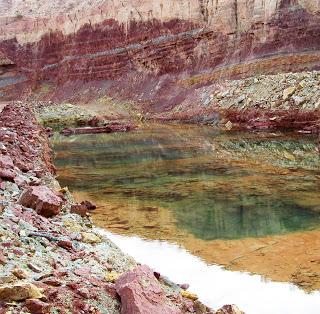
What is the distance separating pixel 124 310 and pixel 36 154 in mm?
14006

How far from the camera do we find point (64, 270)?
6629 millimetres

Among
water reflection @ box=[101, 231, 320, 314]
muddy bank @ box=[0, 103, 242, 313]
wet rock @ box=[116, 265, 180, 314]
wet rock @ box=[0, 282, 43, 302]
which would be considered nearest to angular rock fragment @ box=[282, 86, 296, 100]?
muddy bank @ box=[0, 103, 242, 313]

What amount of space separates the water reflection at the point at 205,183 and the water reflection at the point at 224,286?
126 cm

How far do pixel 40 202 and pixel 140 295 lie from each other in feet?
14.3

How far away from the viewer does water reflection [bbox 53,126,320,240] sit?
12.0 meters

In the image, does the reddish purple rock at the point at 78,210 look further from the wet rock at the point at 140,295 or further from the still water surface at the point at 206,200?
the wet rock at the point at 140,295

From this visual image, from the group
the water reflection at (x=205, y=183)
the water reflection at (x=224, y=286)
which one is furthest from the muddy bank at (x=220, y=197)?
the water reflection at (x=224, y=286)

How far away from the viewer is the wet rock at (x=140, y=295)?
5.70 meters

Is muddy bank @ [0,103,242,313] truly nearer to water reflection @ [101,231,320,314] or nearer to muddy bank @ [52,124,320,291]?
water reflection @ [101,231,320,314]

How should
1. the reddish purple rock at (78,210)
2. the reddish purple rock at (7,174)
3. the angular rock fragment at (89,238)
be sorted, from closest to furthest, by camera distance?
1. the angular rock fragment at (89,238)
2. the reddish purple rock at (78,210)
3. the reddish purple rock at (7,174)

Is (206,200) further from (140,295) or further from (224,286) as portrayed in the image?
(140,295)

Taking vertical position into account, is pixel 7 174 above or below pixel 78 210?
above

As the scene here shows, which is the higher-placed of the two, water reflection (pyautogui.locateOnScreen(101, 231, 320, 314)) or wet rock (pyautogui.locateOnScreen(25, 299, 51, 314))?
wet rock (pyautogui.locateOnScreen(25, 299, 51, 314))

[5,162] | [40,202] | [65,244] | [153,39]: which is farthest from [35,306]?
[153,39]
